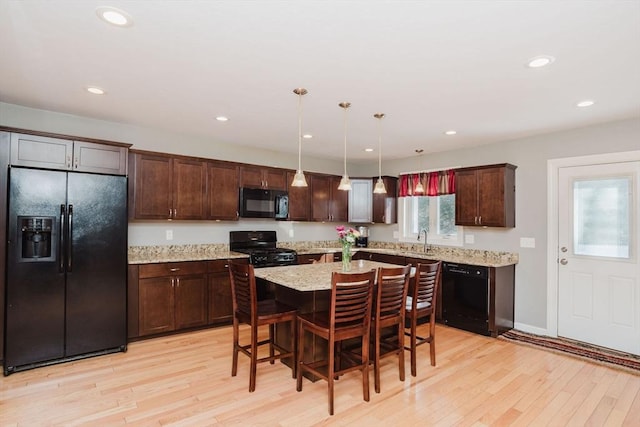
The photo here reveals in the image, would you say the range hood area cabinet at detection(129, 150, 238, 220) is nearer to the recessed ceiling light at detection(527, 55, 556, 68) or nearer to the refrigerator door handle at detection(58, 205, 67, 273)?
the refrigerator door handle at detection(58, 205, 67, 273)

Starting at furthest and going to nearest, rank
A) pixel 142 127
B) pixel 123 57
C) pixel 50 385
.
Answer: pixel 142 127 → pixel 50 385 → pixel 123 57

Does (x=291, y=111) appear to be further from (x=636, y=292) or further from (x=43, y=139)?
(x=636, y=292)

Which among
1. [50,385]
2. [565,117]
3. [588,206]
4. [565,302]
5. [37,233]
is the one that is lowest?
[50,385]

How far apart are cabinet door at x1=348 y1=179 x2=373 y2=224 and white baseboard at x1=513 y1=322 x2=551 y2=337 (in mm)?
2707

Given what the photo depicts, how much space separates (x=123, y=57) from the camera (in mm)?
2467

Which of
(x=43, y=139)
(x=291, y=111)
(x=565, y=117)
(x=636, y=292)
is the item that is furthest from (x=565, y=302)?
(x=43, y=139)

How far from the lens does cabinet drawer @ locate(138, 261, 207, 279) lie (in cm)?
400

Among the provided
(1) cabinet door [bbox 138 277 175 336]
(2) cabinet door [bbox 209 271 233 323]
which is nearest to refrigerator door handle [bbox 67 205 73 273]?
(1) cabinet door [bbox 138 277 175 336]

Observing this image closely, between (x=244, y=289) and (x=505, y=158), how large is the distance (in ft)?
12.6

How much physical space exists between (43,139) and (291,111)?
2.31 meters

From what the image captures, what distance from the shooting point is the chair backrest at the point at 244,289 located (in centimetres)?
282

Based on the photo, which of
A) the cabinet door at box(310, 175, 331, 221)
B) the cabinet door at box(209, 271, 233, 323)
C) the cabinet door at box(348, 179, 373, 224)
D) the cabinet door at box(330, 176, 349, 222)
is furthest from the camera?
the cabinet door at box(348, 179, 373, 224)

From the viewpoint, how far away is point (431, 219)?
582 cm

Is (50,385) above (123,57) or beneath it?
beneath
